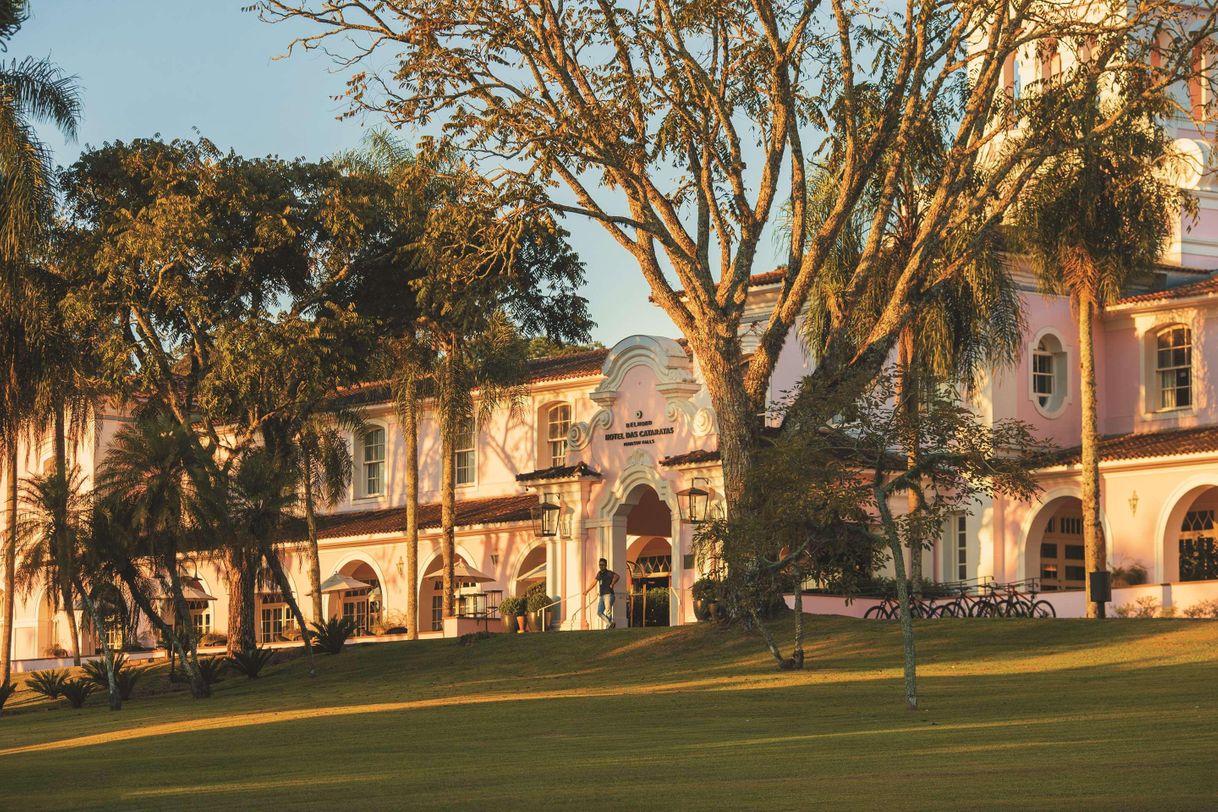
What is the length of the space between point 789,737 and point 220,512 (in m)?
18.9

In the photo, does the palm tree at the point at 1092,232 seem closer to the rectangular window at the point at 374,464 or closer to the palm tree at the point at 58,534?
the palm tree at the point at 58,534

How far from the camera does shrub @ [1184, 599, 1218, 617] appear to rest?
3444 centimetres

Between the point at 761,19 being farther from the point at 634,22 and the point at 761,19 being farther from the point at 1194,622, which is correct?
the point at 1194,622

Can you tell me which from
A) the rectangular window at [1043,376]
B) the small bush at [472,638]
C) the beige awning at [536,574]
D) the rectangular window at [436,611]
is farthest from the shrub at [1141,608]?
the rectangular window at [436,611]

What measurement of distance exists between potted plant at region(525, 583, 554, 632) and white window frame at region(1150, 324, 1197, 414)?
50.3 ft

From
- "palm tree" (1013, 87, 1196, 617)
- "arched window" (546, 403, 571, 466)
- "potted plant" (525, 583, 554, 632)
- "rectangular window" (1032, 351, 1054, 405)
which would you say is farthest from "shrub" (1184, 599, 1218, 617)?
"arched window" (546, 403, 571, 466)

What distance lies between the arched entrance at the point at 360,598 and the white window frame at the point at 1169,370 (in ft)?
72.8

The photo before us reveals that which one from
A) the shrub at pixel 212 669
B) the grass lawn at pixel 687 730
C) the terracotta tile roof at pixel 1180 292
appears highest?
the terracotta tile roof at pixel 1180 292

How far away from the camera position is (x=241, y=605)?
39.1m

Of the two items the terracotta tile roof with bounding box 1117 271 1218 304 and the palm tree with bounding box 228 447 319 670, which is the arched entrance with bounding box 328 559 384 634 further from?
the terracotta tile roof with bounding box 1117 271 1218 304

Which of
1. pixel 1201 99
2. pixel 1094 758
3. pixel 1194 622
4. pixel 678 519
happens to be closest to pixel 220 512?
pixel 678 519

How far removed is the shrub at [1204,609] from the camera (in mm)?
34438

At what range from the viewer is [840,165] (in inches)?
1209

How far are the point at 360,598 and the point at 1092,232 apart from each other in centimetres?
2570
